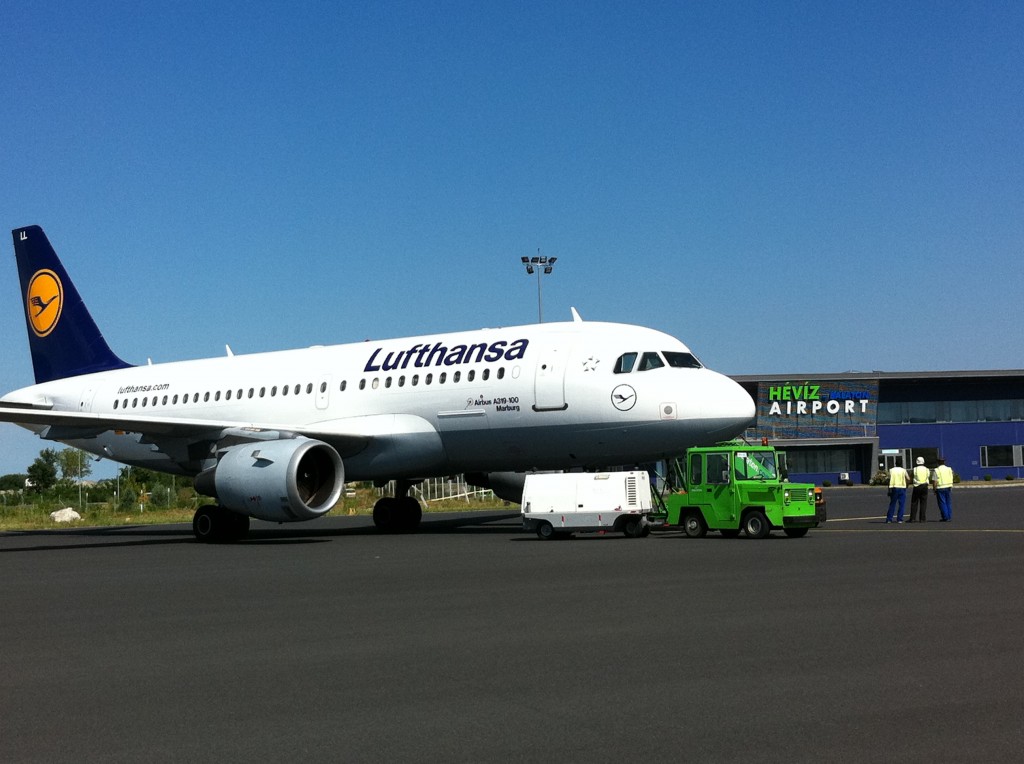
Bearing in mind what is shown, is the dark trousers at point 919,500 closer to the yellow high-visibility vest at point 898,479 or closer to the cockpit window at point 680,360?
the yellow high-visibility vest at point 898,479

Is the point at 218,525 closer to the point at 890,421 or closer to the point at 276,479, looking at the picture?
the point at 276,479

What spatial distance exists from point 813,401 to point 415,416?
6278 centimetres

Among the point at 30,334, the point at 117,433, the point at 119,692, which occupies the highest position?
the point at 30,334

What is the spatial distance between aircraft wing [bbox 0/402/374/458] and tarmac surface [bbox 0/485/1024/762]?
844 cm

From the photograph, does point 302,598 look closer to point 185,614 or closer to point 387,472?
point 185,614

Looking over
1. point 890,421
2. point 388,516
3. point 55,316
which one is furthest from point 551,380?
point 890,421

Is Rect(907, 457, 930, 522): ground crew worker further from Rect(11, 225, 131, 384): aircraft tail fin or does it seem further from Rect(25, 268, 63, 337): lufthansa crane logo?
Rect(25, 268, 63, 337): lufthansa crane logo

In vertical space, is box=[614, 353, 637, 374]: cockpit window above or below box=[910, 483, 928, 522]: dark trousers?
above

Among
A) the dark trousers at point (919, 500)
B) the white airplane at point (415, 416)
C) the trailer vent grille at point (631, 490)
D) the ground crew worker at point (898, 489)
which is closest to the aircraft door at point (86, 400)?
the white airplane at point (415, 416)

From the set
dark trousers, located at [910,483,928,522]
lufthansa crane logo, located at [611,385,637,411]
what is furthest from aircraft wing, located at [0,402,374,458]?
dark trousers, located at [910,483,928,522]

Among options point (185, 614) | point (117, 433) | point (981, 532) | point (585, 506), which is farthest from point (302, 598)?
point (117, 433)

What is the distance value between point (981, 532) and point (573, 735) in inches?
715

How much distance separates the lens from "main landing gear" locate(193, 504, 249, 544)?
81.0 feet

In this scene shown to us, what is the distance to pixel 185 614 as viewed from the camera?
36.9ft
